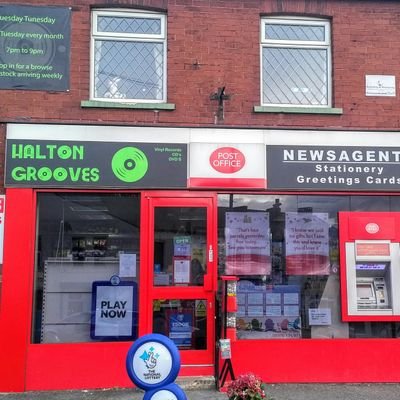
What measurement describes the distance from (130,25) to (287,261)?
3.97m

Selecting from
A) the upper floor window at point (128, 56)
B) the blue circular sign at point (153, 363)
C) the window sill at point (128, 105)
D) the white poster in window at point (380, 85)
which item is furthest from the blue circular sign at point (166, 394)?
the white poster in window at point (380, 85)

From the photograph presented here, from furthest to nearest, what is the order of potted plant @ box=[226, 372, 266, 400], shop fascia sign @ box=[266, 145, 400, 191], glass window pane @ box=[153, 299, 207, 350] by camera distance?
1. shop fascia sign @ box=[266, 145, 400, 191]
2. glass window pane @ box=[153, 299, 207, 350]
3. potted plant @ box=[226, 372, 266, 400]

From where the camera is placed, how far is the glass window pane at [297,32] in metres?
8.02

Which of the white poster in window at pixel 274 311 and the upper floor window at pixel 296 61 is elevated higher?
the upper floor window at pixel 296 61

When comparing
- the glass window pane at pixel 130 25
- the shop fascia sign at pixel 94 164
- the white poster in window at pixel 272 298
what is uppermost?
the glass window pane at pixel 130 25

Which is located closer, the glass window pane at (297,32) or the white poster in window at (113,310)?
the white poster in window at (113,310)

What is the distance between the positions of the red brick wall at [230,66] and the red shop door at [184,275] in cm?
120

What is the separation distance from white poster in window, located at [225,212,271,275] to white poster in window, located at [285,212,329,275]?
306 mm

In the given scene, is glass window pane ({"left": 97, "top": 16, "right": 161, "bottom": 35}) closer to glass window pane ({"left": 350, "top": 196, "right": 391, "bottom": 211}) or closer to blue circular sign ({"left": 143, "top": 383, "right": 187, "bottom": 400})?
glass window pane ({"left": 350, "top": 196, "right": 391, "bottom": 211})

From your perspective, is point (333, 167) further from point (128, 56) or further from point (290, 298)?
point (128, 56)

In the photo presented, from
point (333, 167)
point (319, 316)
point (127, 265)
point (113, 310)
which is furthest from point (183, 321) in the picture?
point (333, 167)

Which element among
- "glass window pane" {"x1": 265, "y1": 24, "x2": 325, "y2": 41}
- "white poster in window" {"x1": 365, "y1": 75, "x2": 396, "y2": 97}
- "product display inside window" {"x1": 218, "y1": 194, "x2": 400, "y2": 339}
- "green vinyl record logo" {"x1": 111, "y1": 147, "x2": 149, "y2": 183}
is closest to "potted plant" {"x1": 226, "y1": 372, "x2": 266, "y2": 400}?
"product display inside window" {"x1": 218, "y1": 194, "x2": 400, "y2": 339}

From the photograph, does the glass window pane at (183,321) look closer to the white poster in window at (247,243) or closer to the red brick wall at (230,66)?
the white poster in window at (247,243)

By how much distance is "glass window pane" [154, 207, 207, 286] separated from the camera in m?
7.44
